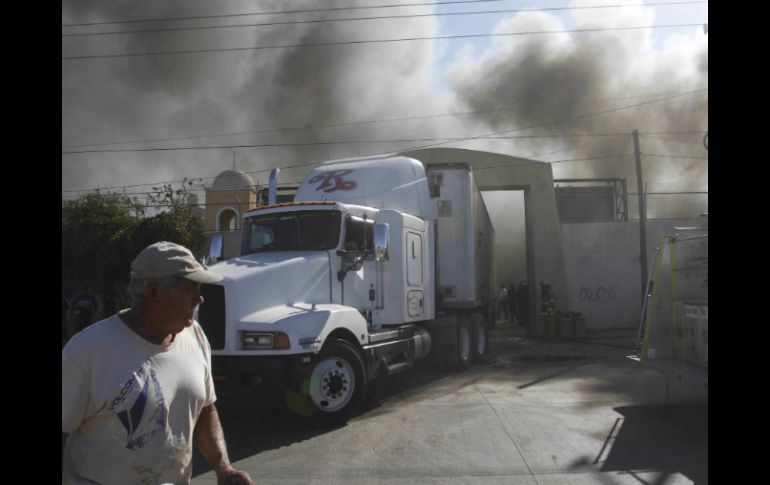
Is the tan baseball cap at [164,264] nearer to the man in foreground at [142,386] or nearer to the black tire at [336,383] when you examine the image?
the man in foreground at [142,386]

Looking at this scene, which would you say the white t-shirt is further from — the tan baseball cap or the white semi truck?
the white semi truck

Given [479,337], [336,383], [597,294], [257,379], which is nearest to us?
[257,379]

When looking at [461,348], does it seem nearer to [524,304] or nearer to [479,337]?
[479,337]

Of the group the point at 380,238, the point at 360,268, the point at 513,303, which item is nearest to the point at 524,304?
the point at 513,303

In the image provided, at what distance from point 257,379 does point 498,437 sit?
2.61 metres

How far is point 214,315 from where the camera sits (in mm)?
6723

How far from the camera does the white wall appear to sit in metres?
22.6


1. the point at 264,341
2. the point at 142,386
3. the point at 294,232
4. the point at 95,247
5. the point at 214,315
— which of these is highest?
the point at 95,247

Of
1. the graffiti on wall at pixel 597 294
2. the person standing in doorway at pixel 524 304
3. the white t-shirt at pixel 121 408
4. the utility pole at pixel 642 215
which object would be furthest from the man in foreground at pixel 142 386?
the graffiti on wall at pixel 597 294

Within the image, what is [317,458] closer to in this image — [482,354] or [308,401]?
[308,401]

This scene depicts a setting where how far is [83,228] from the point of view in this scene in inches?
890

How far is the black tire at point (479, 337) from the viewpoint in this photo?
12.1 metres
